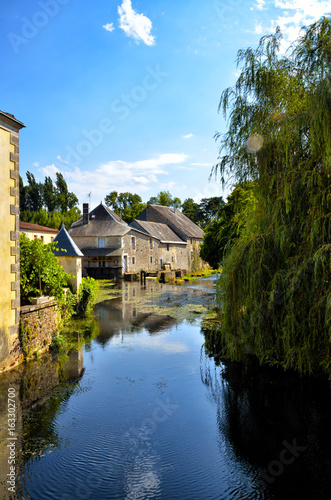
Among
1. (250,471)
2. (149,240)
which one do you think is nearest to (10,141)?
(250,471)

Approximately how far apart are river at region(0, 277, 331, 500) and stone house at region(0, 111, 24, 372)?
0.68 metres

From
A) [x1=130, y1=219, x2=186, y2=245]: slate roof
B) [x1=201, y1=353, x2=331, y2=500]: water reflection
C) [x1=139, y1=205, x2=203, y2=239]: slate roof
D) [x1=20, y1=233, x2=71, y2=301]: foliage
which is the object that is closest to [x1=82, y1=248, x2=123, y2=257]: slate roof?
[x1=130, y1=219, x2=186, y2=245]: slate roof

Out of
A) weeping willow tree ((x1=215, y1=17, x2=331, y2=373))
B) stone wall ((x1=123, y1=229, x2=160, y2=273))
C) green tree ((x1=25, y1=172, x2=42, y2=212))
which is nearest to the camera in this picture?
weeping willow tree ((x1=215, y1=17, x2=331, y2=373))

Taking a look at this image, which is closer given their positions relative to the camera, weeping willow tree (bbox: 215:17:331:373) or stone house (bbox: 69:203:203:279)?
weeping willow tree (bbox: 215:17:331:373)

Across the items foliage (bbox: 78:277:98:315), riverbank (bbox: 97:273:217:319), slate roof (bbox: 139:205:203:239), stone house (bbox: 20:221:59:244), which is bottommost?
riverbank (bbox: 97:273:217:319)

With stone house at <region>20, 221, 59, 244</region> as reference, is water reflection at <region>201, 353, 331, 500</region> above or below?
below

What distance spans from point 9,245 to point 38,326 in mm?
2682

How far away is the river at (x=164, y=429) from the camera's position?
4.91m

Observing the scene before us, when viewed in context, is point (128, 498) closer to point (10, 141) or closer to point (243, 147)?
point (243, 147)

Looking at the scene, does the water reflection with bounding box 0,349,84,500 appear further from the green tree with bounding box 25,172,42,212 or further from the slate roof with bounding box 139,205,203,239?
the green tree with bounding box 25,172,42,212

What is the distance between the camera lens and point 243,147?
812 cm

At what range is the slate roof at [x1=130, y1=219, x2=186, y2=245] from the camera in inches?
1462

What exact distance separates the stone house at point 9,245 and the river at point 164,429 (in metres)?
0.68

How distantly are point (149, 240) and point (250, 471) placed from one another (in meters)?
31.5
